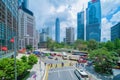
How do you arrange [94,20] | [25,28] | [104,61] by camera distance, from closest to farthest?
[104,61] < [25,28] < [94,20]

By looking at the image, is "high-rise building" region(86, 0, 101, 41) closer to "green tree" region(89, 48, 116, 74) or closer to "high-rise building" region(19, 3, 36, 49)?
"high-rise building" region(19, 3, 36, 49)

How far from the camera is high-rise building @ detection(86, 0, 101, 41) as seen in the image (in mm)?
Result: 182062

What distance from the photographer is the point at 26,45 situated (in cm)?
15012

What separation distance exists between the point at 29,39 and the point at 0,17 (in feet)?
387

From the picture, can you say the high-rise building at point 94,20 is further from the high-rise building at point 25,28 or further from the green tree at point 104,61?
the green tree at point 104,61

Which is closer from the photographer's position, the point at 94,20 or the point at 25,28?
the point at 25,28

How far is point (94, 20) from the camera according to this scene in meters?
184

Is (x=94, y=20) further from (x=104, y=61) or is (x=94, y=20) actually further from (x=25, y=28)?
(x=104, y=61)

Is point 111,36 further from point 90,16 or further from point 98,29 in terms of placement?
point 90,16

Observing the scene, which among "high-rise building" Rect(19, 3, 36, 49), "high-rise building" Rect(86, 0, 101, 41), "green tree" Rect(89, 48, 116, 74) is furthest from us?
"high-rise building" Rect(86, 0, 101, 41)

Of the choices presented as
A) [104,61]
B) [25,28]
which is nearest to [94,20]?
[25,28]

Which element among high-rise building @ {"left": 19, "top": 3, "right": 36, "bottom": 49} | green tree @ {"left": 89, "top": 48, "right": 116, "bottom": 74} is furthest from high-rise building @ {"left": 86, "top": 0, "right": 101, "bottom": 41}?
green tree @ {"left": 89, "top": 48, "right": 116, "bottom": 74}

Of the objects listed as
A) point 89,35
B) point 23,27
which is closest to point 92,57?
point 23,27

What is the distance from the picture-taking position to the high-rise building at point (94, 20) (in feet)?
597
